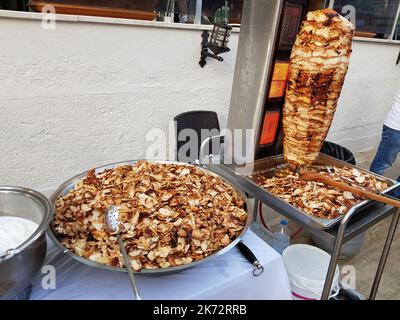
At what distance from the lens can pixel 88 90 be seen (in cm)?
229

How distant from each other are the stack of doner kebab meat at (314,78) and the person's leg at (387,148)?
2119mm

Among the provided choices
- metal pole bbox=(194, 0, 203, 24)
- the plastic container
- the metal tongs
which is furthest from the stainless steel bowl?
metal pole bbox=(194, 0, 203, 24)

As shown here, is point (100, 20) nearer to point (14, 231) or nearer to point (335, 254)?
point (14, 231)

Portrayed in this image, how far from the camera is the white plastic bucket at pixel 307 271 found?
1686 mm

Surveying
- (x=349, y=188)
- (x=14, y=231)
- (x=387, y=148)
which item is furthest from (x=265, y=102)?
(x=387, y=148)

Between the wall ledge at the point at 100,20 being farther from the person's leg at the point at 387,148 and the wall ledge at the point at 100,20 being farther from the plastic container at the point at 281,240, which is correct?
the person's leg at the point at 387,148

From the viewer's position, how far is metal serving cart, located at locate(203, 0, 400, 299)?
1.36m

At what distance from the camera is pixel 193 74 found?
279cm

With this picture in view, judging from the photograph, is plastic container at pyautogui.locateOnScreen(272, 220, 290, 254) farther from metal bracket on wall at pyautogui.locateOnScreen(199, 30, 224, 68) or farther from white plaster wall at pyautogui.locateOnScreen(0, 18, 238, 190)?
metal bracket on wall at pyautogui.locateOnScreen(199, 30, 224, 68)

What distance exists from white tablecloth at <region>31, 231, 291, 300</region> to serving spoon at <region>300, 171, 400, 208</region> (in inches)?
19.6

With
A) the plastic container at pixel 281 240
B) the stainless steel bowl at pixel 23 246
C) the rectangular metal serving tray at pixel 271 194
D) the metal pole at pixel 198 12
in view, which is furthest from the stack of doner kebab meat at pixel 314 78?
the metal pole at pixel 198 12
